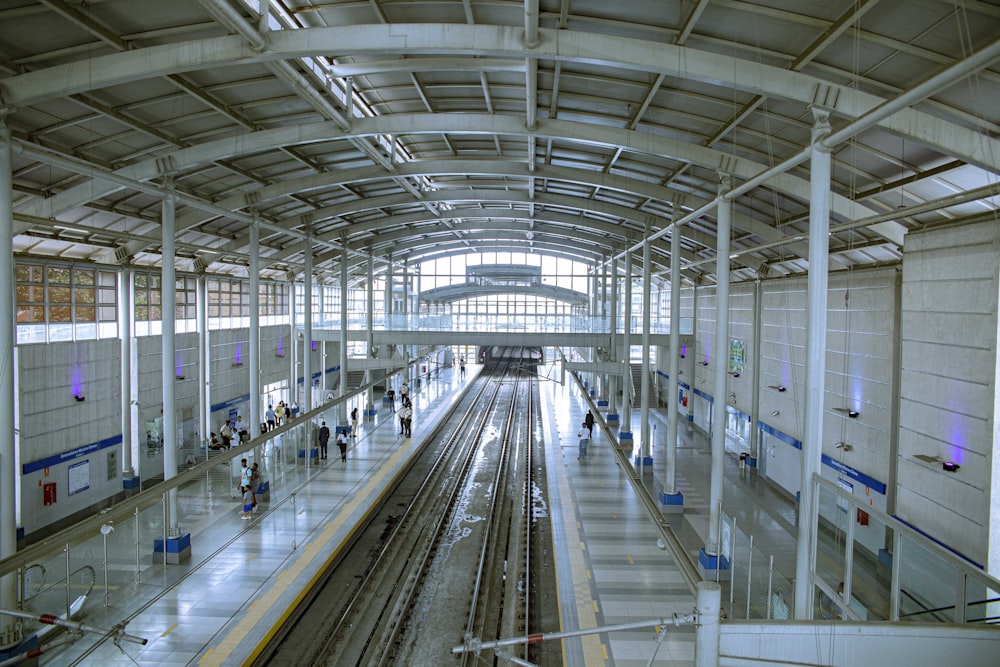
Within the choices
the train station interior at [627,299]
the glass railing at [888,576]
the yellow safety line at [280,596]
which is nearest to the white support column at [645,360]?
the train station interior at [627,299]

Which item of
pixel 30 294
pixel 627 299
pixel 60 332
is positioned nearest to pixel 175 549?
pixel 60 332

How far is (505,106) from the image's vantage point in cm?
1243

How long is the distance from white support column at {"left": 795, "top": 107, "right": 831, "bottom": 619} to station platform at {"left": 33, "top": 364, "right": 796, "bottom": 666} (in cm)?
181

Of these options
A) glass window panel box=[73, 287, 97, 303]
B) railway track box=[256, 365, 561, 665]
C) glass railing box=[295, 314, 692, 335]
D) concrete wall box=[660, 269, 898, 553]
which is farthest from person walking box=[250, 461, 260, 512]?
glass railing box=[295, 314, 692, 335]

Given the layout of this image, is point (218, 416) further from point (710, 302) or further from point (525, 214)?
point (710, 302)

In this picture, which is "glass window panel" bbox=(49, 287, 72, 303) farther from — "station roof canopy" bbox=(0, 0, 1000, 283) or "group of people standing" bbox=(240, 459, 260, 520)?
"group of people standing" bbox=(240, 459, 260, 520)

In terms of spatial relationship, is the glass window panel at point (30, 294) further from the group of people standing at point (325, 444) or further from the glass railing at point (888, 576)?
the glass railing at point (888, 576)

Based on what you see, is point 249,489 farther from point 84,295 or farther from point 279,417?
point 279,417

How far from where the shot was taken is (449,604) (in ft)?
32.0

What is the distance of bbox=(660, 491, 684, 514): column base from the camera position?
1419 centimetres

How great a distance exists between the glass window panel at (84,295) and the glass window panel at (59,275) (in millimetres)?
343

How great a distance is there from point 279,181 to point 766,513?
1482 centimetres

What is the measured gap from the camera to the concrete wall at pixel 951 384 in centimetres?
872

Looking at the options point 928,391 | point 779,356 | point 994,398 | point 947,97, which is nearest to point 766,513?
point 779,356
